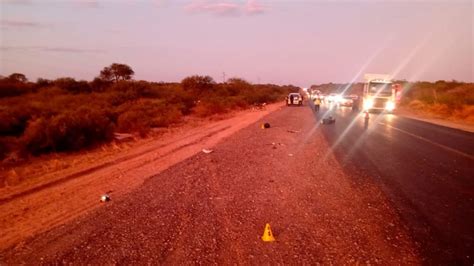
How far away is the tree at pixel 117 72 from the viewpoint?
7034 cm

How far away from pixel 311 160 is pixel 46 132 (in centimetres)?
1090

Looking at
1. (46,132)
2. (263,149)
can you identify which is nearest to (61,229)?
(263,149)

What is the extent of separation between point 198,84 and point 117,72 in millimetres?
14884

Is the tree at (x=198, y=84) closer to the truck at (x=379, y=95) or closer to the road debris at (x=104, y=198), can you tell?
the truck at (x=379, y=95)

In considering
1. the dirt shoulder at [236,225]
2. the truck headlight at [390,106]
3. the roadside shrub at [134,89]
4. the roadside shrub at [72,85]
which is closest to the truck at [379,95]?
the truck headlight at [390,106]

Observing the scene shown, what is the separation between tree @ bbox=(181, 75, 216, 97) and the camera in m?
75.6

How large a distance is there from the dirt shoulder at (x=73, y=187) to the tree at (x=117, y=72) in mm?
58667

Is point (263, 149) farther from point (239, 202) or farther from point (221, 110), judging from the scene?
→ point (221, 110)

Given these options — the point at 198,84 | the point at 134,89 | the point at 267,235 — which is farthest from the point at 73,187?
the point at 198,84

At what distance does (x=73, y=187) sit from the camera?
30.9 feet

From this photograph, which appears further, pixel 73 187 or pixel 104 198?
pixel 73 187

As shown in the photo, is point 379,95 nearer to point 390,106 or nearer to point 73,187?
point 390,106

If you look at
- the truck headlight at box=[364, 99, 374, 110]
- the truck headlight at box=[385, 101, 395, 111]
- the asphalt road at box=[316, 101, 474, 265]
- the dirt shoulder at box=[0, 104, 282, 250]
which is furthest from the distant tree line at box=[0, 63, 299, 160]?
the truck headlight at box=[385, 101, 395, 111]

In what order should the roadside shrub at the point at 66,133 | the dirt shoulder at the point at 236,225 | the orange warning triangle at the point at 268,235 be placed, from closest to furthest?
the dirt shoulder at the point at 236,225
the orange warning triangle at the point at 268,235
the roadside shrub at the point at 66,133
